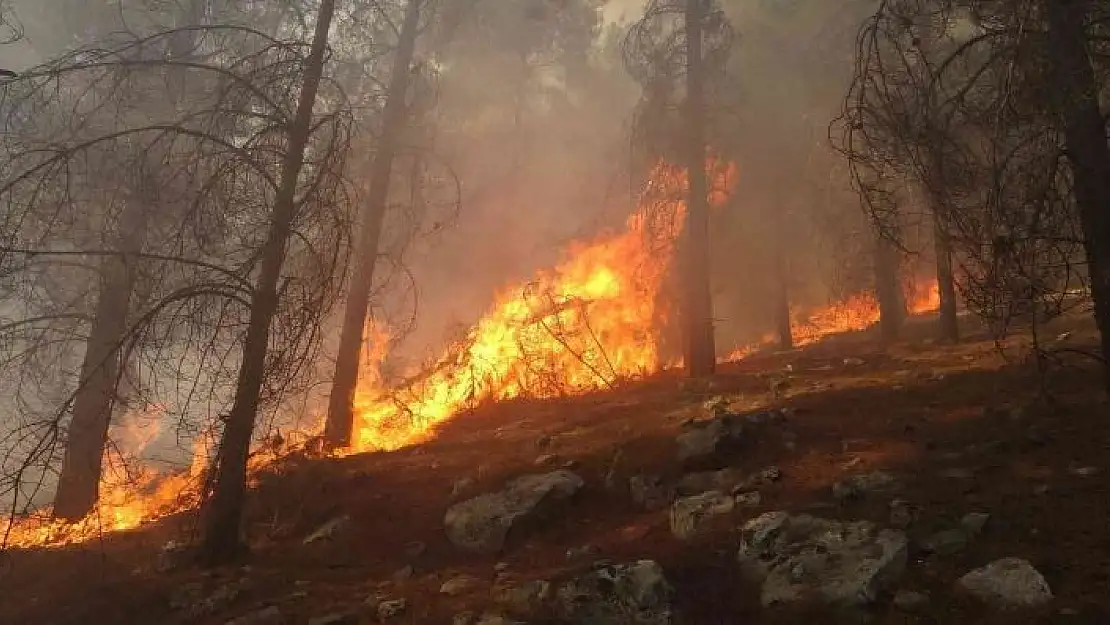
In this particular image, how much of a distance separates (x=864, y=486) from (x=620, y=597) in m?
2.34

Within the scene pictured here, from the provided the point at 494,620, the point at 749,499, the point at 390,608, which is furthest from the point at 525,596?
the point at 749,499

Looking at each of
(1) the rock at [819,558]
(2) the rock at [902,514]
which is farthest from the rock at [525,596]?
(2) the rock at [902,514]

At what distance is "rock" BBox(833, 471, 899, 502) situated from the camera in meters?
5.75

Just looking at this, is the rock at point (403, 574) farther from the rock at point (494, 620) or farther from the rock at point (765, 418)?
the rock at point (765, 418)

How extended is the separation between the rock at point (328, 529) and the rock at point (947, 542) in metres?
5.59

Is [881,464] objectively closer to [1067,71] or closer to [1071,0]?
[1067,71]

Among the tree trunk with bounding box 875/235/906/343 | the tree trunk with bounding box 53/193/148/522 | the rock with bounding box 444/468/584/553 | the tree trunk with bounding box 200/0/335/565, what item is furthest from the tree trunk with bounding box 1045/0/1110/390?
the tree trunk with bounding box 53/193/148/522

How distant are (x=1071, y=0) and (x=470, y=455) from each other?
7960 millimetres

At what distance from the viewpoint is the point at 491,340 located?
51.9 feet

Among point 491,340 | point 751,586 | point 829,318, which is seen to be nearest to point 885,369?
point 751,586

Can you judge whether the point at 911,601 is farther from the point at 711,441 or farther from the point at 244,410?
the point at 244,410

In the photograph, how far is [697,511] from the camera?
6.14m

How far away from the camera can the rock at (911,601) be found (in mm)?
4293

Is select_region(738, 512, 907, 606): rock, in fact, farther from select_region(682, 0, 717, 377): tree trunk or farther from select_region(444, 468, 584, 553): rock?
select_region(682, 0, 717, 377): tree trunk
